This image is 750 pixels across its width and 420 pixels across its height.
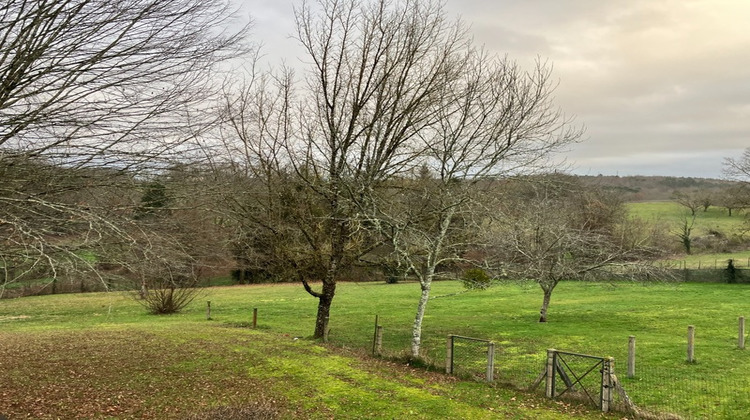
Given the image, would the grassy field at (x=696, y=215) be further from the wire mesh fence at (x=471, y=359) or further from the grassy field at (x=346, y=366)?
the wire mesh fence at (x=471, y=359)

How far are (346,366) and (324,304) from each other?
13.4ft

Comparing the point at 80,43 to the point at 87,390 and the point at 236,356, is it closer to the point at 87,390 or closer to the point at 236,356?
the point at 87,390

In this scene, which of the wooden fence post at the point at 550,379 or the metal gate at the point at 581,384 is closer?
the metal gate at the point at 581,384

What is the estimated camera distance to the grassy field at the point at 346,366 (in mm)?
8578

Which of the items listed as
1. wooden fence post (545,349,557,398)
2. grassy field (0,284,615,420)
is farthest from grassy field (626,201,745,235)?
grassy field (0,284,615,420)

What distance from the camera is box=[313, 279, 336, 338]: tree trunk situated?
15.0m

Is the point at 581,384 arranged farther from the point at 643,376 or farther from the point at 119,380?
the point at 119,380

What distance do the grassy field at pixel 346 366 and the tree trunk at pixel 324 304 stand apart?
791 millimetres

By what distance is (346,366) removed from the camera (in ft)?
37.9

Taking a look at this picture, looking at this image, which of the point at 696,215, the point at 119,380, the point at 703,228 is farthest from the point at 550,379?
the point at 696,215

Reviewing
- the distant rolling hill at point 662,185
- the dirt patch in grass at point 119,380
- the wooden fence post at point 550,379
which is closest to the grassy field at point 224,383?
the dirt patch in grass at point 119,380

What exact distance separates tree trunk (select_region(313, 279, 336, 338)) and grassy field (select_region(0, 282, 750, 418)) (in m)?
0.79

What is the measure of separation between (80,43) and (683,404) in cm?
1207

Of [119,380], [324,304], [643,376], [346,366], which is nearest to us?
[119,380]
